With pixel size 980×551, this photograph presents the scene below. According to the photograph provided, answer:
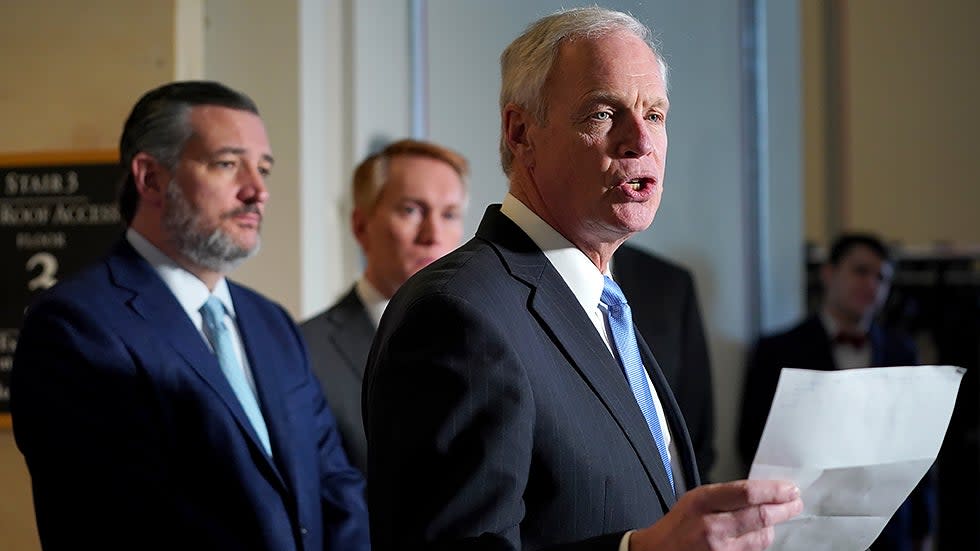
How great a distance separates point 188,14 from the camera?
3.16 meters

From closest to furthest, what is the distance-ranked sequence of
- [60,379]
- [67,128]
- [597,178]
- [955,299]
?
[597,178] → [60,379] → [67,128] → [955,299]

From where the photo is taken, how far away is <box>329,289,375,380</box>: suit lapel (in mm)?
2947

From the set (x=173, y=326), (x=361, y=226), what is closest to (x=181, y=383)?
(x=173, y=326)

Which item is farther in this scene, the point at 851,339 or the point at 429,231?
the point at 851,339

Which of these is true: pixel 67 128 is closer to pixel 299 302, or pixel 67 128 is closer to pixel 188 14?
pixel 188 14

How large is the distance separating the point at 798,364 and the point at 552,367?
333 centimetres

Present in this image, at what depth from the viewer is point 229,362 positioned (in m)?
2.31

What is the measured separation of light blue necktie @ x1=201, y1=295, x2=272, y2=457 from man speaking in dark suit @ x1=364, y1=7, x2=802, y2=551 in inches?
29.9

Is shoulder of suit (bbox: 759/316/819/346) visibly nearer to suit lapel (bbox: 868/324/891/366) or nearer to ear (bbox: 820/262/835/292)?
suit lapel (bbox: 868/324/891/366)

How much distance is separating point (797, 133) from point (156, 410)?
357 cm

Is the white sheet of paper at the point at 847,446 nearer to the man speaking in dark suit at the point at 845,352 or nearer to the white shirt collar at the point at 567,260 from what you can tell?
the white shirt collar at the point at 567,260

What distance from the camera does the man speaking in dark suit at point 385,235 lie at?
9.67ft

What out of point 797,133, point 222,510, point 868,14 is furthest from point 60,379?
point 868,14

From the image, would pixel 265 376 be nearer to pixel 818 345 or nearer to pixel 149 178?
pixel 149 178
